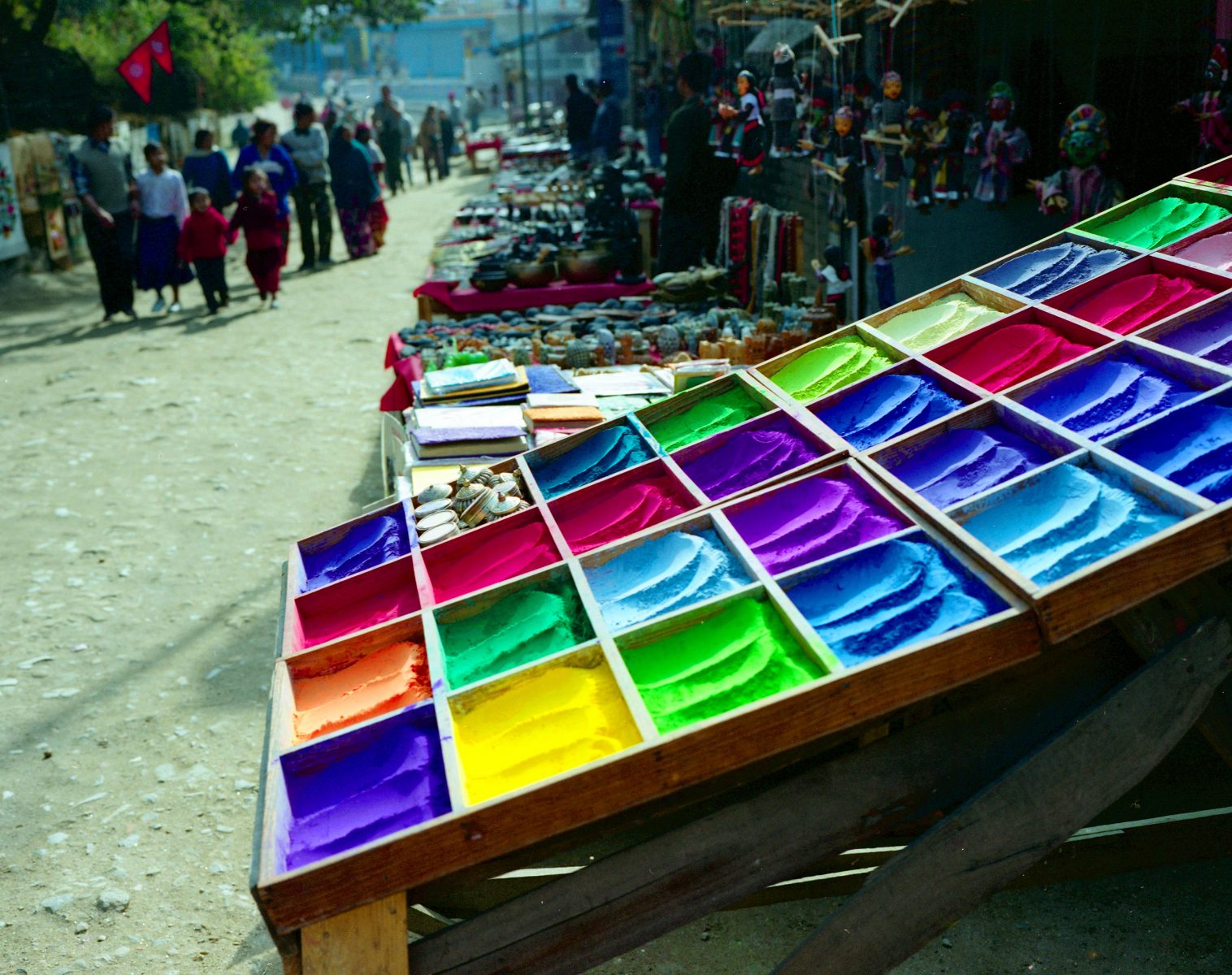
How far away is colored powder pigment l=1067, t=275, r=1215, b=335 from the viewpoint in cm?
269

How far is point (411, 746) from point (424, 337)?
4.46m

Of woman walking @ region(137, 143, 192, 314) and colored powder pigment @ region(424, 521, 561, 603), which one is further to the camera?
woman walking @ region(137, 143, 192, 314)

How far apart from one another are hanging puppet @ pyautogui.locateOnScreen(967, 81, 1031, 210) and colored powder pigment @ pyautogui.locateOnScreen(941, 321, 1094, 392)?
6.95 ft

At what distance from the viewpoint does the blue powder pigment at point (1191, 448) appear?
2.08 metres

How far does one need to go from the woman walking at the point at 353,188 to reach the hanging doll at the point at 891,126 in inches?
349

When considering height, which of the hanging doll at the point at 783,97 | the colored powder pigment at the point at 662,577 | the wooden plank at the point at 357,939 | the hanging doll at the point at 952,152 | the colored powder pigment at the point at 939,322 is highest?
the hanging doll at the point at 783,97

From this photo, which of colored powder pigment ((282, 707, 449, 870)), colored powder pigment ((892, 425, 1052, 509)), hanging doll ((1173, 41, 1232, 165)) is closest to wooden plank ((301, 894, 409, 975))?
colored powder pigment ((282, 707, 449, 870))

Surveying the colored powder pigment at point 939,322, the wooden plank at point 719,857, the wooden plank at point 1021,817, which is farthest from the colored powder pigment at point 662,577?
the colored powder pigment at point 939,322

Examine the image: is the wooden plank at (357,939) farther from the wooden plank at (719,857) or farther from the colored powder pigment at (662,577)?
the colored powder pigment at (662,577)

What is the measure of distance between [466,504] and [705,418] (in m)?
0.70

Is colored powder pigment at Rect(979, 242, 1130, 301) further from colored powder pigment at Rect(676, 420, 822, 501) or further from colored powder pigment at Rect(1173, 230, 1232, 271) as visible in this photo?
colored powder pigment at Rect(676, 420, 822, 501)

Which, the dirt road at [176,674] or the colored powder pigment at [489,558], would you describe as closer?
the colored powder pigment at [489,558]

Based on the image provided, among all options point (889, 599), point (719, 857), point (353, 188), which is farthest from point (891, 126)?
point (353, 188)

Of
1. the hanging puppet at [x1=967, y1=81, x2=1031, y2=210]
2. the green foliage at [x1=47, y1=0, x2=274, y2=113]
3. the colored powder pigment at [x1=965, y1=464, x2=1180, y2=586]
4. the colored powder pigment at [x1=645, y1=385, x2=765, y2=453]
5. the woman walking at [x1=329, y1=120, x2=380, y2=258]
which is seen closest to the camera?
the colored powder pigment at [x1=965, y1=464, x2=1180, y2=586]
